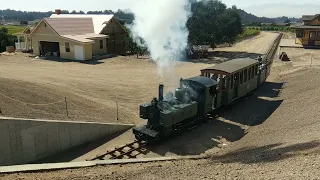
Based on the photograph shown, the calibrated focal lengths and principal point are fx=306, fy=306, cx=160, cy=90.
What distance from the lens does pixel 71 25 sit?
40.7 meters

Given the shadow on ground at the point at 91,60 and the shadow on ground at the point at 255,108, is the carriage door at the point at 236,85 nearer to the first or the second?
the shadow on ground at the point at 255,108

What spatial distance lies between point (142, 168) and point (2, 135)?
6155 millimetres

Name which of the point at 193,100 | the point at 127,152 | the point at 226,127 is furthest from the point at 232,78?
the point at 127,152

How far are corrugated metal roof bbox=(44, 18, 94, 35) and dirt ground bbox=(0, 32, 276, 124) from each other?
4887 mm

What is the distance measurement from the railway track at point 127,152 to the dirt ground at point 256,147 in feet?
6.41

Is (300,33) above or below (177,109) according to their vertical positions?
above

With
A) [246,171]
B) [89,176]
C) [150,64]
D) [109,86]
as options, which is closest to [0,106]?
[89,176]

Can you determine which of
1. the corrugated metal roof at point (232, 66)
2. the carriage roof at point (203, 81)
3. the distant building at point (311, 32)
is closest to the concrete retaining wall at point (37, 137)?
the carriage roof at point (203, 81)

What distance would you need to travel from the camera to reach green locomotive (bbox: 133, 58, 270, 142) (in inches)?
570

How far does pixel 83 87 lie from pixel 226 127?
1138cm

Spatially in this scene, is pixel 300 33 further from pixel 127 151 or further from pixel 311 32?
pixel 127 151

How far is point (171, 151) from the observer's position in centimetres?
1421

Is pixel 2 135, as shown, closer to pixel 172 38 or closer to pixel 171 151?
pixel 171 151

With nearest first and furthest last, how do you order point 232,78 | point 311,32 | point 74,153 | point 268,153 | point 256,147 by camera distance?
point 268,153 < point 256,147 < point 74,153 < point 232,78 < point 311,32
